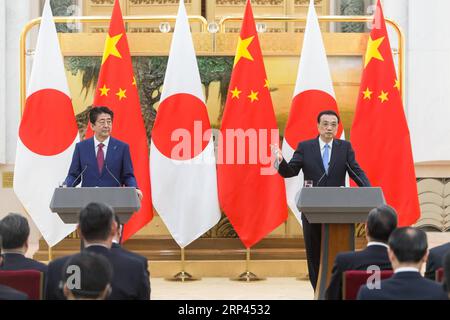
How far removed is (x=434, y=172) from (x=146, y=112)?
414 cm

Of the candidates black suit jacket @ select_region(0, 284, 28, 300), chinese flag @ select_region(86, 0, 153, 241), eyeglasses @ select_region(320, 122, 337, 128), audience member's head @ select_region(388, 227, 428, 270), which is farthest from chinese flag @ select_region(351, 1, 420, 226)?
black suit jacket @ select_region(0, 284, 28, 300)

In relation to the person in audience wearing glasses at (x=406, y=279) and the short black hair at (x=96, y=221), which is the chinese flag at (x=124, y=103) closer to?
the short black hair at (x=96, y=221)

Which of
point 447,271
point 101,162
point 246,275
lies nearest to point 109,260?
point 447,271

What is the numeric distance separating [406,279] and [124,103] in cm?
551

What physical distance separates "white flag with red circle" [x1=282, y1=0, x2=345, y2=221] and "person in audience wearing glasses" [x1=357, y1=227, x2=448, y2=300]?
505 cm

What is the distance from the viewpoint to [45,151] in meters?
8.66

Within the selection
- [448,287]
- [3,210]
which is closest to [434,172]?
[3,210]

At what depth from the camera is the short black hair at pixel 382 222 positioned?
4.36m

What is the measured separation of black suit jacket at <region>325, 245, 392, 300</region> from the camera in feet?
→ 14.5

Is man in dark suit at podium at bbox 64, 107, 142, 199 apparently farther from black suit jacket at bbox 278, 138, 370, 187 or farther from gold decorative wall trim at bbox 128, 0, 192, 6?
gold decorative wall trim at bbox 128, 0, 192, 6

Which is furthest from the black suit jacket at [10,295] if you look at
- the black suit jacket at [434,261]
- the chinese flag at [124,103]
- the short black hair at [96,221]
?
the chinese flag at [124,103]

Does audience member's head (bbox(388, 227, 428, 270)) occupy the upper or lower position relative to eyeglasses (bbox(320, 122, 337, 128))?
lower

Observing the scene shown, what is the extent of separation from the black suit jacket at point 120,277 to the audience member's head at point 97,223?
5 centimetres

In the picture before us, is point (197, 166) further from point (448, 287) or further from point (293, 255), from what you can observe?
point (448, 287)
